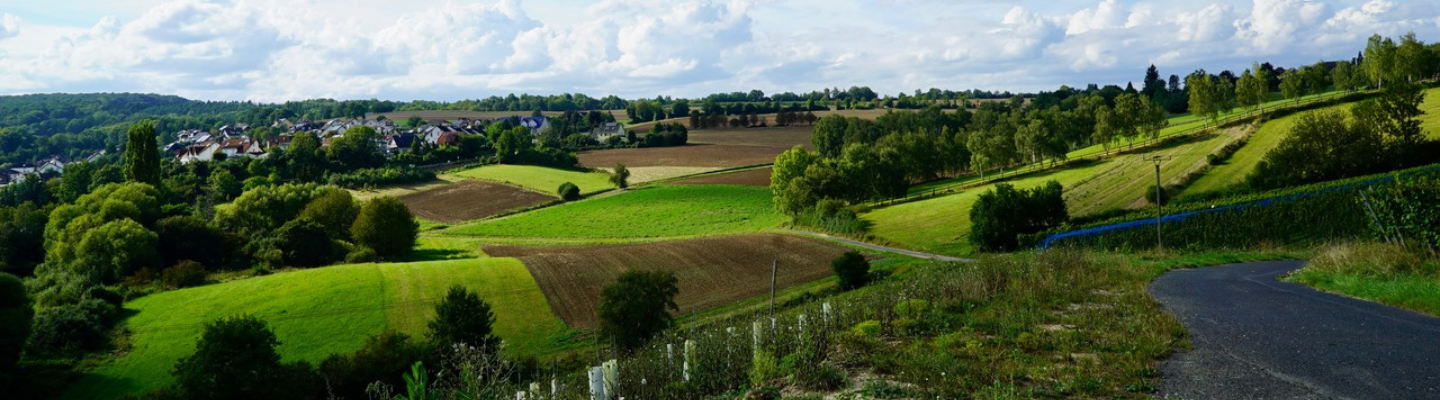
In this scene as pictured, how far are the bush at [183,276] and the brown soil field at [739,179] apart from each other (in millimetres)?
53676

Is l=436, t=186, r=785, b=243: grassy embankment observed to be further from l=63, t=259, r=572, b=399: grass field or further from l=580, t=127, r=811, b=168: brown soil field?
l=580, t=127, r=811, b=168: brown soil field

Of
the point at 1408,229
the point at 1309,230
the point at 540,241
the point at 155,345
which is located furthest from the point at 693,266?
the point at 1408,229

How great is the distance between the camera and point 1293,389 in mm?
8781

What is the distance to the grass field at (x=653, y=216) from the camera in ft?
226

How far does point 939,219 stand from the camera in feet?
192

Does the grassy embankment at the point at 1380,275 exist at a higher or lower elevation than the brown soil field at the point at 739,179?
higher

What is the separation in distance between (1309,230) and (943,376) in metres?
37.0

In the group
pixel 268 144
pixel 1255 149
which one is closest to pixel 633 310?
pixel 1255 149

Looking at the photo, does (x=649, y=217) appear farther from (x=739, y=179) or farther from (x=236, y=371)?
(x=236, y=371)

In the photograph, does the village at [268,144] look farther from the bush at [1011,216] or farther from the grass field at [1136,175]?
the bush at [1011,216]

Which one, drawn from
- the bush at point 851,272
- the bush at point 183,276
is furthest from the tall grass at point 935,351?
the bush at point 183,276

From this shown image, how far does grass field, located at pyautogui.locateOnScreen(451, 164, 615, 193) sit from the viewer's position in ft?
310

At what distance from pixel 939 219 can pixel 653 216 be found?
2739cm

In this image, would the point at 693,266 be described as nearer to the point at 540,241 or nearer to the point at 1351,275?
the point at 540,241
